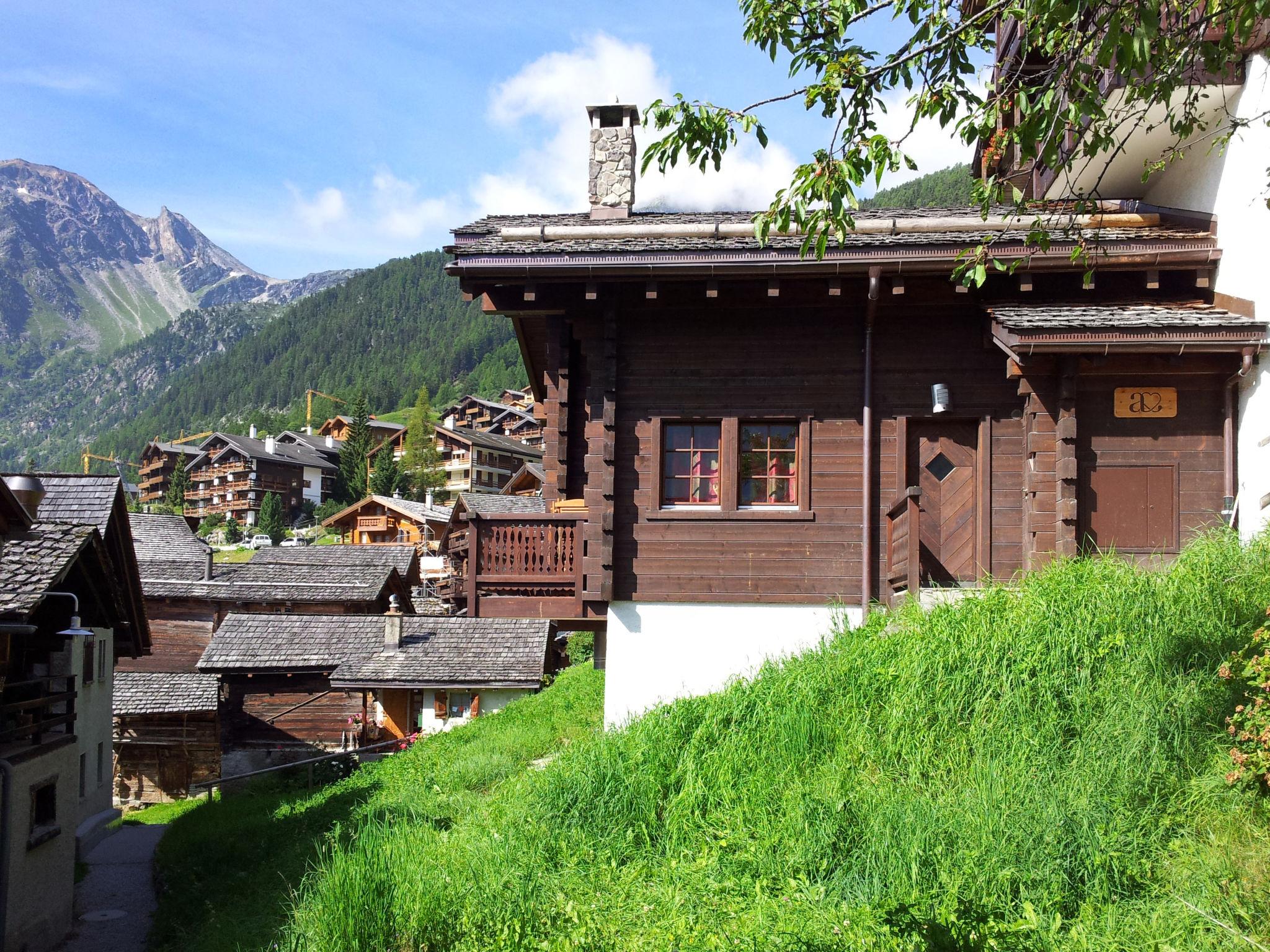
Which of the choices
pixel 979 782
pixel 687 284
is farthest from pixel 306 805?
pixel 979 782

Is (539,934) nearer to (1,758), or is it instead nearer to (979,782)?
(979,782)

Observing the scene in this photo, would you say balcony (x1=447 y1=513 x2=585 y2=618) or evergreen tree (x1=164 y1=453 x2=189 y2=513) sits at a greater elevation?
evergreen tree (x1=164 y1=453 x2=189 y2=513)

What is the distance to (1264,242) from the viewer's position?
10.5 meters

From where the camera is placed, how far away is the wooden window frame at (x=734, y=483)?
1238cm

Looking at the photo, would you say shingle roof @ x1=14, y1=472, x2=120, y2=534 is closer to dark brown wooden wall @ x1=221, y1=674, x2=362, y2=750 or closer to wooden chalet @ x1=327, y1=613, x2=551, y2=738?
wooden chalet @ x1=327, y1=613, x2=551, y2=738

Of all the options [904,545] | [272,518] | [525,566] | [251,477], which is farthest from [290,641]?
[251,477]

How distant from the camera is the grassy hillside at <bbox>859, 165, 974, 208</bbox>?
97.8 m

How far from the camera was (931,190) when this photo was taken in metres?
105

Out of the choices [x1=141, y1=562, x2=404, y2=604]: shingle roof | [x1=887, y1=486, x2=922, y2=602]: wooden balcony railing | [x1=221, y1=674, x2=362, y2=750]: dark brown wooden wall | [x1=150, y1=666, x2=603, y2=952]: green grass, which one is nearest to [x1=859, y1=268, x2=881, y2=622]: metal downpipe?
[x1=887, y1=486, x2=922, y2=602]: wooden balcony railing

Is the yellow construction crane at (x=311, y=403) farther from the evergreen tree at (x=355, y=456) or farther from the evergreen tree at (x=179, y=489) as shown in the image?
the evergreen tree at (x=355, y=456)

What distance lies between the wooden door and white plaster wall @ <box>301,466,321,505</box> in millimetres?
97505

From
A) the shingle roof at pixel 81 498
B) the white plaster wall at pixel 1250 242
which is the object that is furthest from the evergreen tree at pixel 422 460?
the white plaster wall at pixel 1250 242

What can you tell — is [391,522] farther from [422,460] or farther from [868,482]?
[868,482]

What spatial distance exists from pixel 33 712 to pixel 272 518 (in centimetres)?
7472
